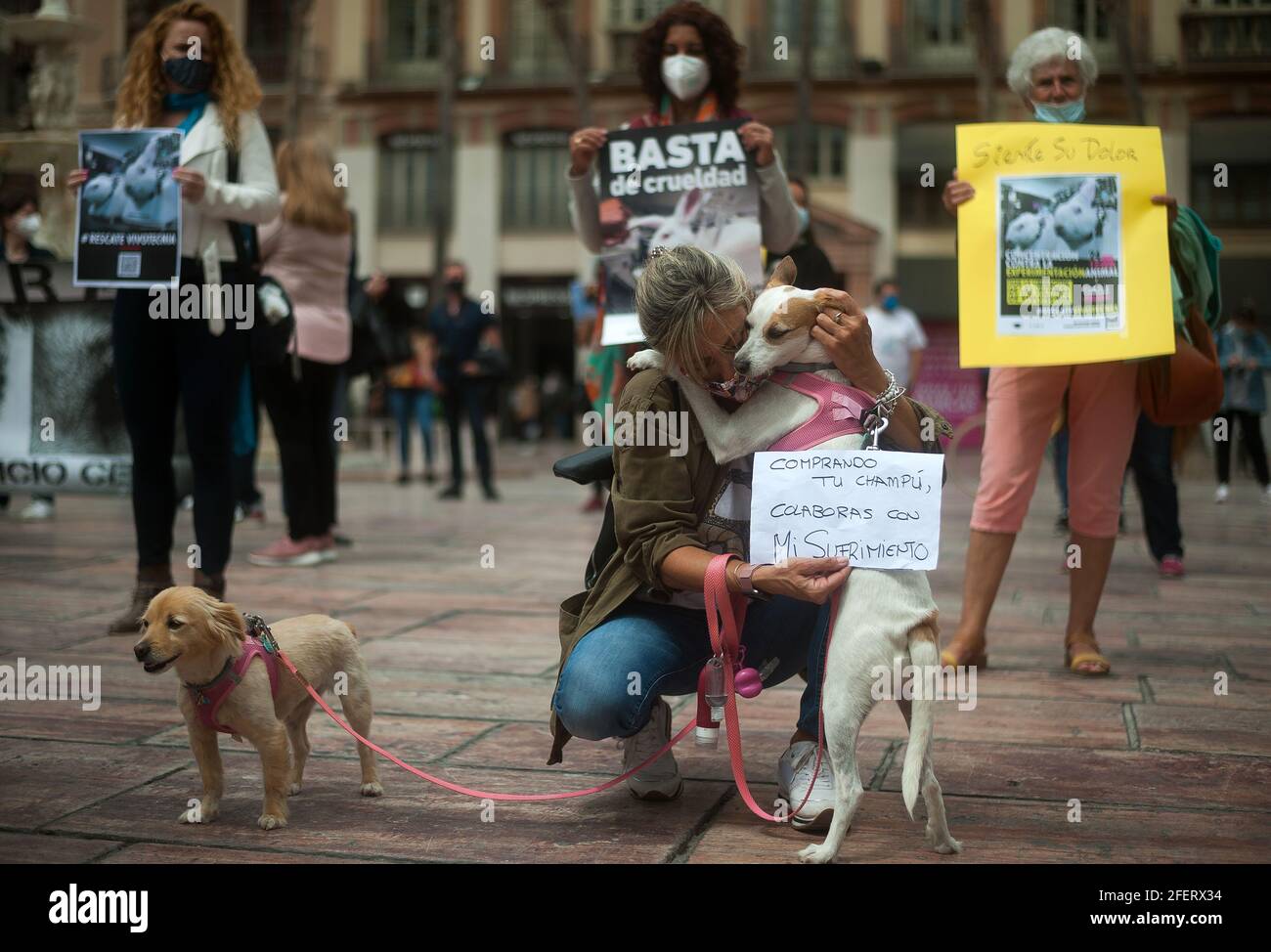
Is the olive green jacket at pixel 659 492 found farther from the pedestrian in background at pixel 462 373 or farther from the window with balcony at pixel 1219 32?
the window with balcony at pixel 1219 32

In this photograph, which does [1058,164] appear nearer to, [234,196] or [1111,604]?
[1111,604]

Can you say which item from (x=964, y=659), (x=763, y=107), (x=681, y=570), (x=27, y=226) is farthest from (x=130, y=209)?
(x=763, y=107)

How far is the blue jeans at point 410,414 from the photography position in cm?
1411

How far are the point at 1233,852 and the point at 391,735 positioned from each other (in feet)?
6.58

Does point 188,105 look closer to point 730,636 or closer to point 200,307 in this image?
point 200,307

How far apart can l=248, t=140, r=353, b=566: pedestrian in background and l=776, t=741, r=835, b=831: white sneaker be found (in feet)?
14.3

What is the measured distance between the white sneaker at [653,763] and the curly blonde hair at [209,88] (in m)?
2.85

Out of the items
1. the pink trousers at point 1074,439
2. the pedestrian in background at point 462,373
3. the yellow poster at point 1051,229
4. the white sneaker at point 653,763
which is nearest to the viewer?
the white sneaker at point 653,763

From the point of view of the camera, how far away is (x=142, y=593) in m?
4.80

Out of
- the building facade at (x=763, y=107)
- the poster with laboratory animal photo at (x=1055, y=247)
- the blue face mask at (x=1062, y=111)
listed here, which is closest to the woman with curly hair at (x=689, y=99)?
the poster with laboratory animal photo at (x=1055, y=247)

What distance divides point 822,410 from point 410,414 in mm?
12148

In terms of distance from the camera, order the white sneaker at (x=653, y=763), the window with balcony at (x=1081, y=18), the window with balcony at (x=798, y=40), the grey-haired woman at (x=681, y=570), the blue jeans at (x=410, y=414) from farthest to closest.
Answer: the window with balcony at (x=798, y=40) < the window with balcony at (x=1081, y=18) < the blue jeans at (x=410, y=414) < the white sneaker at (x=653, y=763) < the grey-haired woman at (x=681, y=570)

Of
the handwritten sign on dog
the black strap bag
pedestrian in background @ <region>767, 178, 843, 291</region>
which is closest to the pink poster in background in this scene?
the black strap bag

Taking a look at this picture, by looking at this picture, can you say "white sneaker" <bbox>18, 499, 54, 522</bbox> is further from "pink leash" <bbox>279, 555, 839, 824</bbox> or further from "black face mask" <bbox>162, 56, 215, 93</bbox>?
"pink leash" <bbox>279, 555, 839, 824</bbox>
